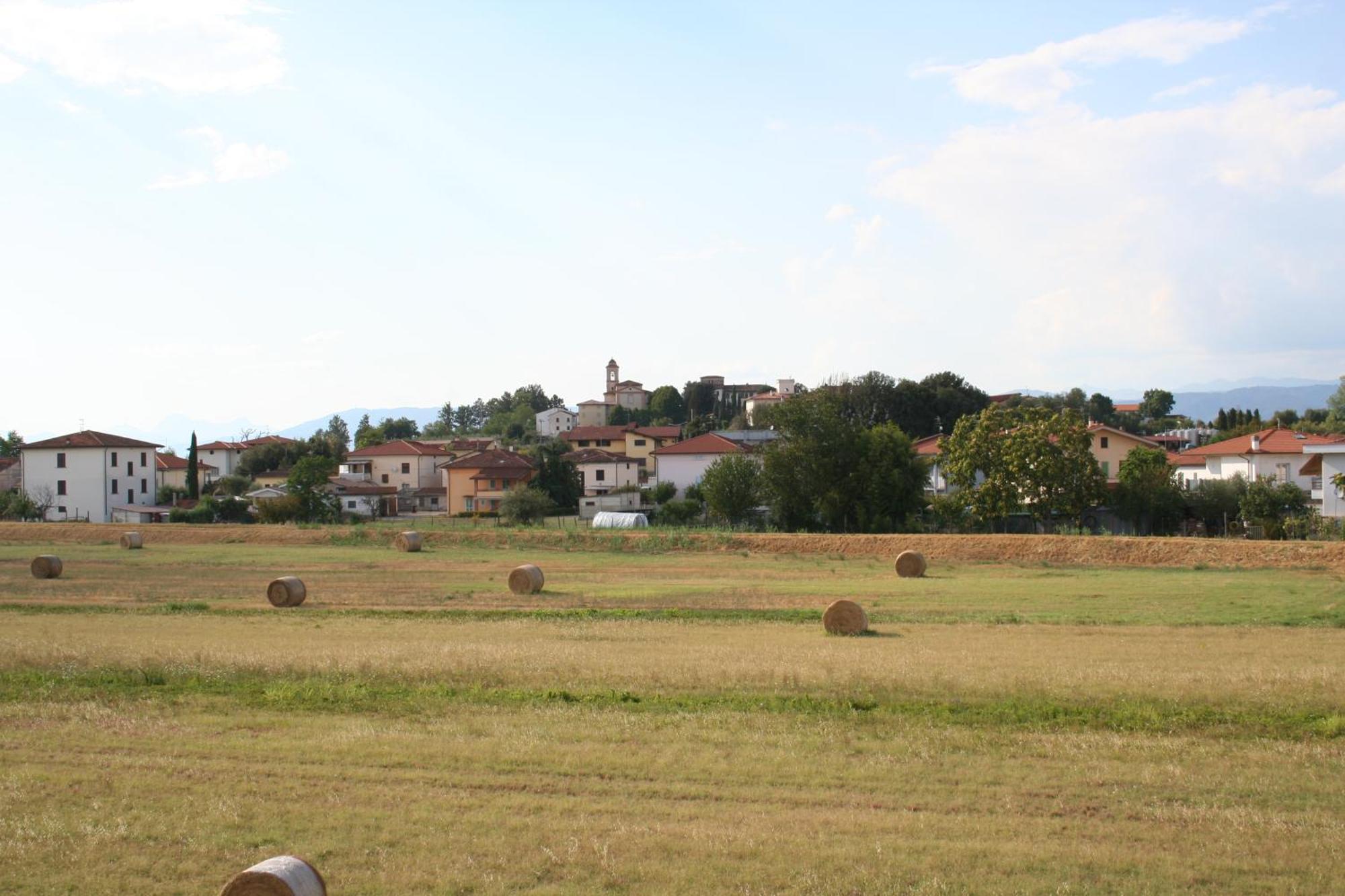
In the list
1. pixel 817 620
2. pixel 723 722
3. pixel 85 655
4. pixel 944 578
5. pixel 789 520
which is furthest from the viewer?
pixel 789 520

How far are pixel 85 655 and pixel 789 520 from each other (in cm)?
5192

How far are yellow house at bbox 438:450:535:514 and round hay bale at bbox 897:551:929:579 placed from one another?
180 ft

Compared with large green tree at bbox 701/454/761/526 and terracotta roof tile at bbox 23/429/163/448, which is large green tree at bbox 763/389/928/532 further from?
terracotta roof tile at bbox 23/429/163/448

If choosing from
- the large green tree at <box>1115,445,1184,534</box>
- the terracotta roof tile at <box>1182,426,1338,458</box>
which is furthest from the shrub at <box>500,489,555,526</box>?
the terracotta roof tile at <box>1182,426,1338,458</box>

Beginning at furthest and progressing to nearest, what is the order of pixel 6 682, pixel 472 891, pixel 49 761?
pixel 6 682
pixel 49 761
pixel 472 891

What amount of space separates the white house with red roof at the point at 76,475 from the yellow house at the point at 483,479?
27227 millimetres

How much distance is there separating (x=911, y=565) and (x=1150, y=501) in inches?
1201

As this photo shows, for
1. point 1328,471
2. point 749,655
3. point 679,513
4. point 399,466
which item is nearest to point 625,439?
point 399,466

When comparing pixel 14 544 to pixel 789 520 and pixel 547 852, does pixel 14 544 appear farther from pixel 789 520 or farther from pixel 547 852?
pixel 547 852

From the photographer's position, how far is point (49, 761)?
13.7m

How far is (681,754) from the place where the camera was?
13828mm

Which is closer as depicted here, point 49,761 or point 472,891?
point 472,891

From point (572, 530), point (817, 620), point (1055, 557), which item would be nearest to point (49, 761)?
point (817, 620)

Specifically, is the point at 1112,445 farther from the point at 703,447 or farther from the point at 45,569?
the point at 45,569
